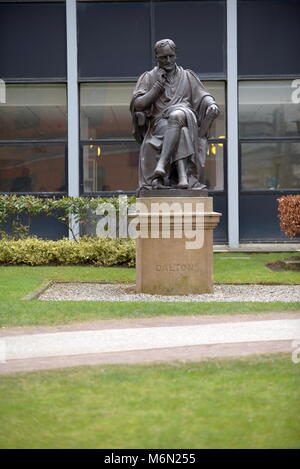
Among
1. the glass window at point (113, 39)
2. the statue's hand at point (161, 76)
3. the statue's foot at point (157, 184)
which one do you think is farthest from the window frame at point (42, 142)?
the statue's foot at point (157, 184)

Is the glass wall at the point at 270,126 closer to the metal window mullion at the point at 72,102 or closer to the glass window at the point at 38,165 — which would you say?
the metal window mullion at the point at 72,102

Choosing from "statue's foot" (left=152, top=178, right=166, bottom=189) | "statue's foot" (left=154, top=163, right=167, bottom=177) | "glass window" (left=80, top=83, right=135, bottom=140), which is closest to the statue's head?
"statue's foot" (left=154, top=163, right=167, bottom=177)

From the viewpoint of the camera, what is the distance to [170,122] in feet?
35.1

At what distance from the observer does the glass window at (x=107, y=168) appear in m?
19.5

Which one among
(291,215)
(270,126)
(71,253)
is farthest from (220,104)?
(71,253)

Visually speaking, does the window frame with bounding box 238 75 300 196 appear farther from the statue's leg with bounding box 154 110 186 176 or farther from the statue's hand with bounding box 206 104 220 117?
the statue's leg with bounding box 154 110 186 176

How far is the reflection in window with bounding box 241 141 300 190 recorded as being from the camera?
63.9 feet

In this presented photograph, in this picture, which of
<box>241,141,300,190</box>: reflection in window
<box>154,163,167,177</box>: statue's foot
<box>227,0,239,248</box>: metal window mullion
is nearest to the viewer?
<box>154,163,167,177</box>: statue's foot

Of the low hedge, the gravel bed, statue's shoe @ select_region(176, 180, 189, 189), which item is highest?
statue's shoe @ select_region(176, 180, 189, 189)

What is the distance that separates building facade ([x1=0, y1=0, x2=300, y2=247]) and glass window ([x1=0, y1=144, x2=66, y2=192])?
1.0 inches

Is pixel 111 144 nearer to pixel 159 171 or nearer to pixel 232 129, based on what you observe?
pixel 232 129

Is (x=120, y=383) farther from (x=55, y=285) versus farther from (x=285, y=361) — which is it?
(x=55, y=285)

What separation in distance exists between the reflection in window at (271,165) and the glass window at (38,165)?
449 centimetres

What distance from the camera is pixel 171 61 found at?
434 inches
